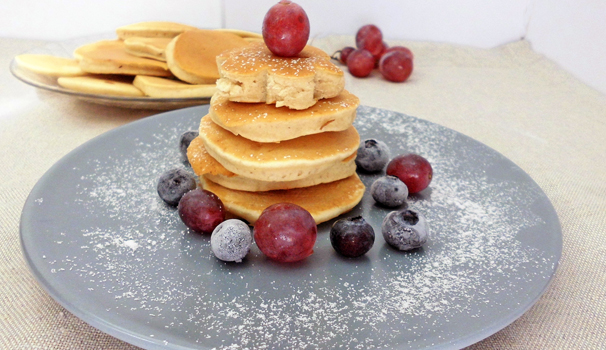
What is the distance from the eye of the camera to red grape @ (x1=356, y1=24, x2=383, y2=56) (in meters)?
2.92

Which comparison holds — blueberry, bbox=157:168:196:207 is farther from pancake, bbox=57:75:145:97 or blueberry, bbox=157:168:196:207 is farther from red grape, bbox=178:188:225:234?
pancake, bbox=57:75:145:97

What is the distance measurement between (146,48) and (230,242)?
134cm

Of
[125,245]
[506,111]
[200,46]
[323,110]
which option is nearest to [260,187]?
[323,110]

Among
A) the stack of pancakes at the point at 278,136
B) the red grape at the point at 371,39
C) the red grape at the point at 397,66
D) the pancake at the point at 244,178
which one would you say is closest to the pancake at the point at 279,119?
the stack of pancakes at the point at 278,136

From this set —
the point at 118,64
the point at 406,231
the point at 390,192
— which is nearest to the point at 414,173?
the point at 390,192

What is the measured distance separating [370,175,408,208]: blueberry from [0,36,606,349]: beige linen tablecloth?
431 mm

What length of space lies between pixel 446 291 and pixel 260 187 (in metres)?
0.56

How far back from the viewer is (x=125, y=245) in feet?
3.81

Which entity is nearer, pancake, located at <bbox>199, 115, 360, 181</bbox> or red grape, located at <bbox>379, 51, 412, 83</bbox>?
pancake, located at <bbox>199, 115, 360, 181</bbox>

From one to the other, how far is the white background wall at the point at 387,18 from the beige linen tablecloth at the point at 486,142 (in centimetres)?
28

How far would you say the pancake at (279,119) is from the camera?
4.09 ft

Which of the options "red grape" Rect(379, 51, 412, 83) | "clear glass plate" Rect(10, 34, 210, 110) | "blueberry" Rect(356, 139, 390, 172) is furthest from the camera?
"red grape" Rect(379, 51, 412, 83)

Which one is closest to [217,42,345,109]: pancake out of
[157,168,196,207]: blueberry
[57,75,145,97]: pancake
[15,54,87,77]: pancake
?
[157,168,196,207]: blueberry

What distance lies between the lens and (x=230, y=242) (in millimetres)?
1104
